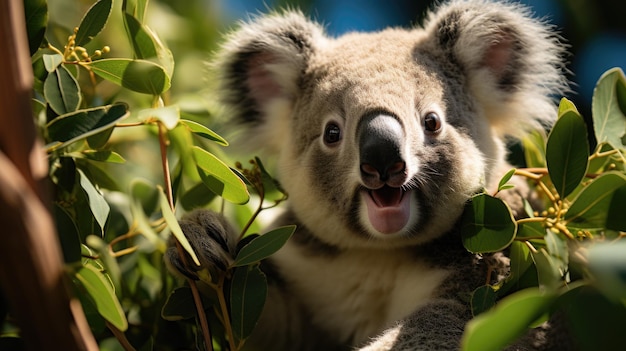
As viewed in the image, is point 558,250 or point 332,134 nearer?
point 558,250

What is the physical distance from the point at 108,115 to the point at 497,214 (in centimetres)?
111

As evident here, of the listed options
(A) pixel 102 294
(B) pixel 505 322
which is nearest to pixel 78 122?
(A) pixel 102 294

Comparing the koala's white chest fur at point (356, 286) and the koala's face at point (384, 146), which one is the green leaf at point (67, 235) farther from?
the koala's white chest fur at point (356, 286)

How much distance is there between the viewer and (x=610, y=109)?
7.63 ft

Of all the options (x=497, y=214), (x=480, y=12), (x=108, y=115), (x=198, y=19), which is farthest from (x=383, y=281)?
(x=198, y=19)

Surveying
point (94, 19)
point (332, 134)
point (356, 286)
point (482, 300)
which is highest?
point (94, 19)

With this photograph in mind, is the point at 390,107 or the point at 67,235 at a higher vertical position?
the point at 390,107

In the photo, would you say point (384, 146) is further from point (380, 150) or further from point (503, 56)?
point (503, 56)

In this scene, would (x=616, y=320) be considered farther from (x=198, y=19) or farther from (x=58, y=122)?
(x=198, y=19)

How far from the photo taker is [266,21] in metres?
3.23

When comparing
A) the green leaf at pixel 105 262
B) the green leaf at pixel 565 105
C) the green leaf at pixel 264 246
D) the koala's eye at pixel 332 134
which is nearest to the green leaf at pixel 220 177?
the green leaf at pixel 264 246

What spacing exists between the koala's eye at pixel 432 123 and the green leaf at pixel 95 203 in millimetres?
1135

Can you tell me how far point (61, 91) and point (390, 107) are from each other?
105 cm

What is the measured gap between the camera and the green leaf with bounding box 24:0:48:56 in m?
1.98
